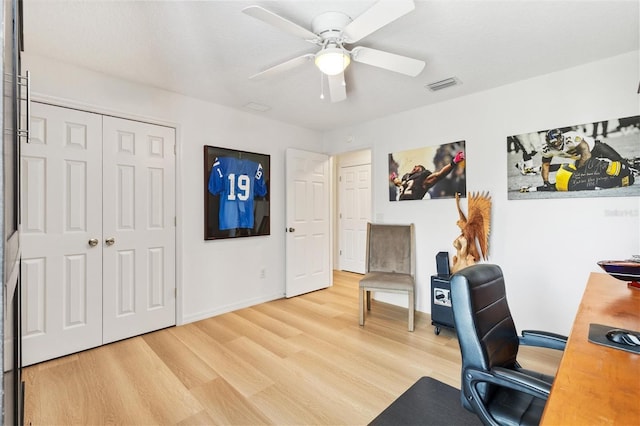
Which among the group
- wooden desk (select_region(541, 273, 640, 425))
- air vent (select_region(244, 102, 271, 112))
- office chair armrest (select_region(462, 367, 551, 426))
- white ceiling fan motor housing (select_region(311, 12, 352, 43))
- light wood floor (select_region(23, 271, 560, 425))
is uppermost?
air vent (select_region(244, 102, 271, 112))

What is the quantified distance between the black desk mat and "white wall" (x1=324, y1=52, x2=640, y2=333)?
170 cm

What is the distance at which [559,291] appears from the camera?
8.33ft

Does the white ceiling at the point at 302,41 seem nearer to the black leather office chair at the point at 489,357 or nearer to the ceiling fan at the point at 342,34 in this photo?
the ceiling fan at the point at 342,34

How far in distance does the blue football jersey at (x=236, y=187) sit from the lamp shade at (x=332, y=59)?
6.08 ft

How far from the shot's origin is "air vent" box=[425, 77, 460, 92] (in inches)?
107

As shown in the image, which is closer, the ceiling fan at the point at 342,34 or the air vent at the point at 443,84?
the ceiling fan at the point at 342,34

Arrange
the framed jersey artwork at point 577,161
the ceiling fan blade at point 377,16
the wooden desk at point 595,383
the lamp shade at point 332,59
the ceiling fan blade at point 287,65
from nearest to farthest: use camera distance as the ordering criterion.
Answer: the wooden desk at point 595,383 < the ceiling fan blade at point 377,16 < the lamp shade at point 332,59 < the ceiling fan blade at point 287,65 < the framed jersey artwork at point 577,161

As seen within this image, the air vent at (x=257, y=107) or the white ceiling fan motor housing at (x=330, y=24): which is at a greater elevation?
the air vent at (x=257, y=107)

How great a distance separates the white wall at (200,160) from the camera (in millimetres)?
2490

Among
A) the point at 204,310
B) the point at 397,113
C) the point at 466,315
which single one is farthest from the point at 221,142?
the point at 466,315

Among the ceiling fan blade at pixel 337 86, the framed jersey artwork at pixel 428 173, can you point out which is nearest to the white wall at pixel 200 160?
the framed jersey artwork at pixel 428 173

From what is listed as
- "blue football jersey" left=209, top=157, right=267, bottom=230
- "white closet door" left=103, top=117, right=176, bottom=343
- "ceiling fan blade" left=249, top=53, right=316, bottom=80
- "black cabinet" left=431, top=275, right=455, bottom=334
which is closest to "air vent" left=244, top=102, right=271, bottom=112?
"blue football jersey" left=209, top=157, right=267, bottom=230

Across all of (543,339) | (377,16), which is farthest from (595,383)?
(377,16)

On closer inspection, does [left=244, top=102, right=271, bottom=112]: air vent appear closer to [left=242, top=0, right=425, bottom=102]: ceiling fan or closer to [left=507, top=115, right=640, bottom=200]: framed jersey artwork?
[left=242, top=0, right=425, bottom=102]: ceiling fan
